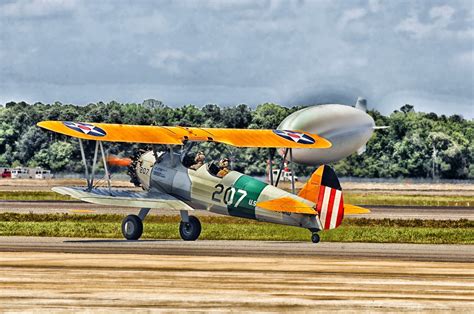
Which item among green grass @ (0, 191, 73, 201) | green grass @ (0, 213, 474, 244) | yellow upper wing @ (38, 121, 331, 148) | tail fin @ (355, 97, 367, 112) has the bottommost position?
green grass @ (0, 191, 73, 201)

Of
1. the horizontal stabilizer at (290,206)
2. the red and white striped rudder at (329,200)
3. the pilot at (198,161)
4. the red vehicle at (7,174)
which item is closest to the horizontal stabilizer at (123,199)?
the pilot at (198,161)

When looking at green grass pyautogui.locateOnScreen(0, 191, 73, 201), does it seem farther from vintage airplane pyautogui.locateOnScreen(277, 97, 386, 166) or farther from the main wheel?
the main wheel

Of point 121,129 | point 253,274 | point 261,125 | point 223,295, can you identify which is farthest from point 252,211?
point 261,125

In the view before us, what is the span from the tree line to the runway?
3488 inches

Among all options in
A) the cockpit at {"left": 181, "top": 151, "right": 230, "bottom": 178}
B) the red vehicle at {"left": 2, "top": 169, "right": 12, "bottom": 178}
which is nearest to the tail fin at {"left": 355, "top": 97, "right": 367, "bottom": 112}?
the cockpit at {"left": 181, "top": 151, "right": 230, "bottom": 178}

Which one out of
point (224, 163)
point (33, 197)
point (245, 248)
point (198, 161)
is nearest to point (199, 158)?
point (198, 161)

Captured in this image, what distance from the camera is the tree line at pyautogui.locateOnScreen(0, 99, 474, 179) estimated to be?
497 feet

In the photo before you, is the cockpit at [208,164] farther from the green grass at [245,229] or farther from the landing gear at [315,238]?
the landing gear at [315,238]

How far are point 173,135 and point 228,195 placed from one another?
146 inches

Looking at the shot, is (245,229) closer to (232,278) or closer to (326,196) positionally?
(326,196)

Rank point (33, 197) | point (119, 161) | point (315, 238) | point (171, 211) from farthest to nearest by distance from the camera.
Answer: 1. point (33, 197)
2. point (171, 211)
3. point (119, 161)
4. point (315, 238)

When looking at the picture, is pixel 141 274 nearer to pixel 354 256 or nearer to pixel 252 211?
pixel 354 256

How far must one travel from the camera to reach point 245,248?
40125mm

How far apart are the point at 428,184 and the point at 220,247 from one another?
12417 centimetres
